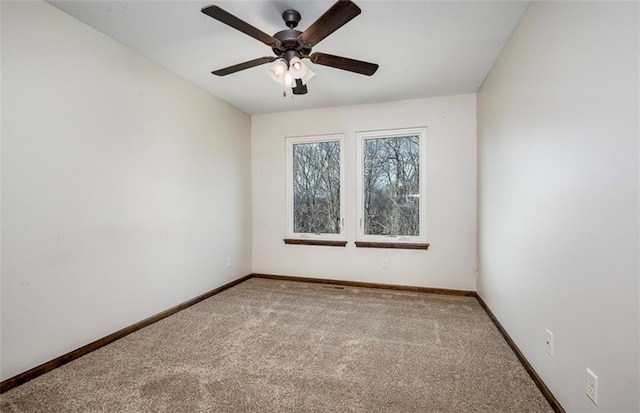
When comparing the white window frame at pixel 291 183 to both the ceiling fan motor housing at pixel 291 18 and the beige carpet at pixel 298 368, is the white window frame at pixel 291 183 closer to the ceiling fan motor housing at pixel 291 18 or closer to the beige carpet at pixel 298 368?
the beige carpet at pixel 298 368

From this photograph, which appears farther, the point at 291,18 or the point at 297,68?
the point at 297,68

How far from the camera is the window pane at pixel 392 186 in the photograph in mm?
3746

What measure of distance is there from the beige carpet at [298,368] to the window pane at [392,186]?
1.16 meters

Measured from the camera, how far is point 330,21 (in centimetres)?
168

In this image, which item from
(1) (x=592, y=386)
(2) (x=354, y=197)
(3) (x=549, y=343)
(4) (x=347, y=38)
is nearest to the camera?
(1) (x=592, y=386)

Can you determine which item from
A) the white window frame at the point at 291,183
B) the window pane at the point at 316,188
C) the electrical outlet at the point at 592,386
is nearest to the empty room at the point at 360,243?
the electrical outlet at the point at 592,386

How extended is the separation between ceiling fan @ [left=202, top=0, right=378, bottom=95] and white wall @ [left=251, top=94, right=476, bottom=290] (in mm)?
1655

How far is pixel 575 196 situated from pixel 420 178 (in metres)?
2.34

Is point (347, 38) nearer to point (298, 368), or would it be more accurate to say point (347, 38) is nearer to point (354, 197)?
point (354, 197)

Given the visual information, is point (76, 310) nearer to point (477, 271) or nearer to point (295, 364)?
point (295, 364)

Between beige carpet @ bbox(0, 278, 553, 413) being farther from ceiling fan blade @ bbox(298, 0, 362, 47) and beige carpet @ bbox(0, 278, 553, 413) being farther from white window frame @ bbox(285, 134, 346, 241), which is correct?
ceiling fan blade @ bbox(298, 0, 362, 47)

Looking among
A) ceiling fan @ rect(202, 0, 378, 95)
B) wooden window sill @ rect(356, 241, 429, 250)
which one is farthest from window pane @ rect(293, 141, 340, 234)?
ceiling fan @ rect(202, 0, 378, 95)

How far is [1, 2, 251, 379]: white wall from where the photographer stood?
5.91ft

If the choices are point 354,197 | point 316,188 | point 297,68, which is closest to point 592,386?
point 297,68
